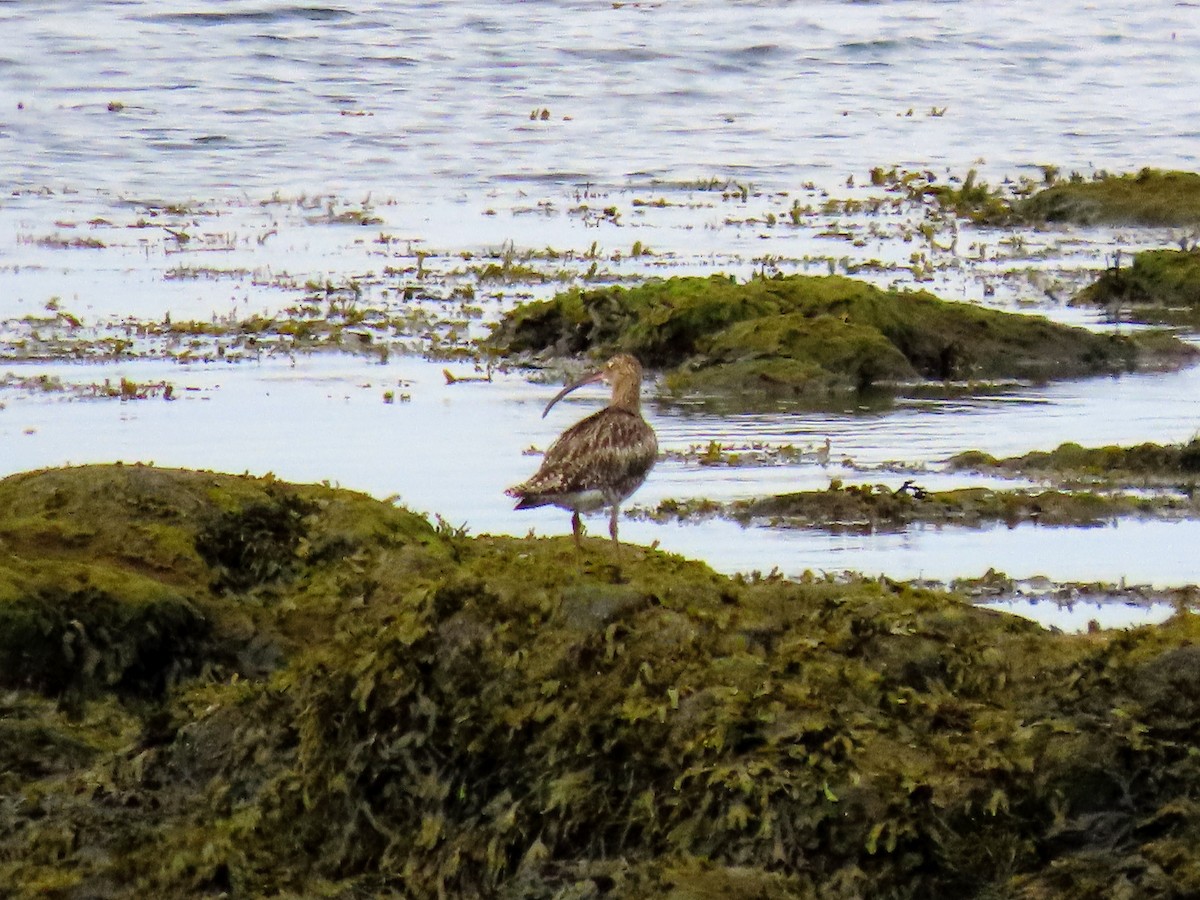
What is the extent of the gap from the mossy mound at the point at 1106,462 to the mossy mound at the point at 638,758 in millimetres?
4565

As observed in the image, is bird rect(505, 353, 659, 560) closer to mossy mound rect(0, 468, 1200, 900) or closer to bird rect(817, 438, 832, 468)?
mossy mound rect(0, 468, 1200, 900)

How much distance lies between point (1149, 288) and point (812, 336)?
13.1ft

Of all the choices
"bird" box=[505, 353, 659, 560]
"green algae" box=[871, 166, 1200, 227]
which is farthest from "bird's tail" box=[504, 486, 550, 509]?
"green algae" box=[871, 166, 1200, 227]

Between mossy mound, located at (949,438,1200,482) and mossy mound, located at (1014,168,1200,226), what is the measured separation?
37.1 feet

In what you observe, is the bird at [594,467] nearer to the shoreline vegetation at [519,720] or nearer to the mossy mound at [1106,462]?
the shoreline vegetation at [519,720]

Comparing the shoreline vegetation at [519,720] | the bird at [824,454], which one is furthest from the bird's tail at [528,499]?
the bird at [824,454]

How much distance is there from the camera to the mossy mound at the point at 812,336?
13.8 m

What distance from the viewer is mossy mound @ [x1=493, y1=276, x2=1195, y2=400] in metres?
13.8

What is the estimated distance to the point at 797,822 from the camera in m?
4.94

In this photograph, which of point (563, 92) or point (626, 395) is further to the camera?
point (563, 92)

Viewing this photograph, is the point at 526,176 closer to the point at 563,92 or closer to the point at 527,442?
the point at 563,92

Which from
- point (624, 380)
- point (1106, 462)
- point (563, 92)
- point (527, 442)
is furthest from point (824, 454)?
point (563, 92)

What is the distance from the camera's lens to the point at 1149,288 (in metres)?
16.9

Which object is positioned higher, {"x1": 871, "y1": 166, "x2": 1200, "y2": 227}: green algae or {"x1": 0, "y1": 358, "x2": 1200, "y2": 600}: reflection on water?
{"x1": 871, "y1": 166, "x2": 1200, "y2": 227}: green algae
